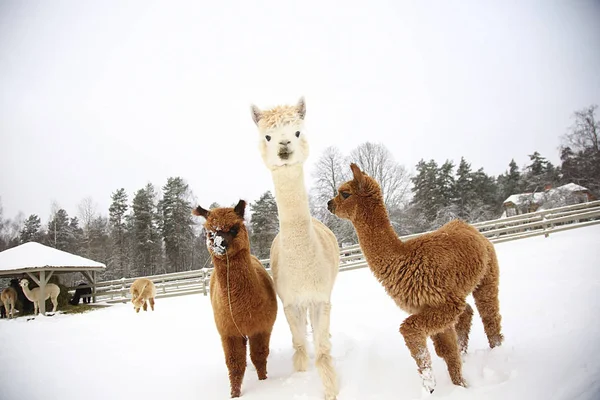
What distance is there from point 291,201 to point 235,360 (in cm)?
148

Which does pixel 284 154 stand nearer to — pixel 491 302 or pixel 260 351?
pixel 260 351

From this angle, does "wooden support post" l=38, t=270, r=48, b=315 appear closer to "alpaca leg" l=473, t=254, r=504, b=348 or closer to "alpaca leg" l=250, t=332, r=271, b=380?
"alpaca leg" l=250, t=332, r=271, b=380

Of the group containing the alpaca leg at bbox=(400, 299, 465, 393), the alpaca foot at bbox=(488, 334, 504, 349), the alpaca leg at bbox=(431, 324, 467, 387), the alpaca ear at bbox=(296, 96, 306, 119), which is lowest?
the alpaca foot at bbox=(488, 334, 504, 349)

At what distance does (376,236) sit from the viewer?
227 centimetres

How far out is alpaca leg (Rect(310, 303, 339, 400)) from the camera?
245 centimetres

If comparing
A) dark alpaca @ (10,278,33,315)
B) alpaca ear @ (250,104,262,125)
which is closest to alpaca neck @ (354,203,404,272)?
alpaca ear @ (250,104,262,125)

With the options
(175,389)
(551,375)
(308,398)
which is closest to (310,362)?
(308,398)

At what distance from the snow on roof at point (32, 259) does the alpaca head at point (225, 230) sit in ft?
37.0

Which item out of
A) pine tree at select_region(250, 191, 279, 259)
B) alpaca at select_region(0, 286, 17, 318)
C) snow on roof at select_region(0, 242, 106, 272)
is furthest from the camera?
pine tree at select_region(250, 191, 279, 259)

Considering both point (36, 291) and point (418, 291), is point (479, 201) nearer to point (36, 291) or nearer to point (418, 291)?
point (418, 291)

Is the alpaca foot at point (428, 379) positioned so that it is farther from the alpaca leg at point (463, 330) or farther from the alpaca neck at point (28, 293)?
the alpaca neck at point (28, 293)

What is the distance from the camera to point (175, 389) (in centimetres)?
293

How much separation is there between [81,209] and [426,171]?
23.3 meters

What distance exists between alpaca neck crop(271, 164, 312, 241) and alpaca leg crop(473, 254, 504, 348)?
5.01 feet
